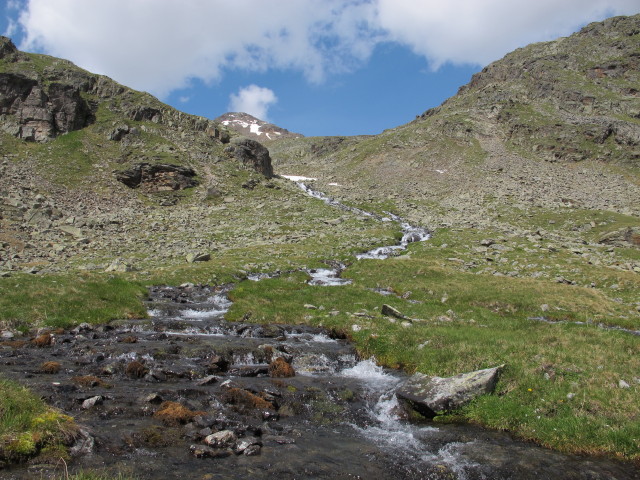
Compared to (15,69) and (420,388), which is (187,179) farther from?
(420,388)

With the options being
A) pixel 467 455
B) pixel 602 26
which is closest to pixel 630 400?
pixel 467 455

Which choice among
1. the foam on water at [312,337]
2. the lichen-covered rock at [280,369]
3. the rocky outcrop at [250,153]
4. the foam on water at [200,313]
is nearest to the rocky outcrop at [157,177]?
the rocky outcrop at [250,153]

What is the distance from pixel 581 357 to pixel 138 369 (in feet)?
52.0

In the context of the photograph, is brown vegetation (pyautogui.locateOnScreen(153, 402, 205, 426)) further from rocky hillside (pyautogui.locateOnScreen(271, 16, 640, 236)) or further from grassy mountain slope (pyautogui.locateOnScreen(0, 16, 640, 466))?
rocky hillside (pyautogui.locateOnScreen(271, 16, 640, 236))

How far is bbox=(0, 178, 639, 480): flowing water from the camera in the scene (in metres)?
9.39

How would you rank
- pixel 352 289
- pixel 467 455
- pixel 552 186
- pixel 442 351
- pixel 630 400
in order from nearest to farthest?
pixel 467 455 → pixel 630 400 → pixel 442 351 → pixel 352 289 → pixel 552 186

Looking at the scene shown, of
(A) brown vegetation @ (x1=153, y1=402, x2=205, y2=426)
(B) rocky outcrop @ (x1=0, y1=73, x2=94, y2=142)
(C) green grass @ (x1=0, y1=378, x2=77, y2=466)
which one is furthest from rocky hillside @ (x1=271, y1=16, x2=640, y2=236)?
(C) green grass @ (x1=0, y1=378, x2=77, y2=466)

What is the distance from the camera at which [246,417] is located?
11.8m

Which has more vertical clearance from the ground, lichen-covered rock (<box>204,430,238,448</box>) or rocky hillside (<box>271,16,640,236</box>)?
rocky hillside (<box>271,16,640,236</box>)

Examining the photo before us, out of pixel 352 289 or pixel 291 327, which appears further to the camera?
pixel 352 289

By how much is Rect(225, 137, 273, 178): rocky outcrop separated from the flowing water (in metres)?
76.3

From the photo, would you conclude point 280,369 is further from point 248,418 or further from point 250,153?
point 250,153

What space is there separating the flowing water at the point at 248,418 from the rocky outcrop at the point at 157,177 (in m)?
56.4

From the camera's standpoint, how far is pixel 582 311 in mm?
25656
